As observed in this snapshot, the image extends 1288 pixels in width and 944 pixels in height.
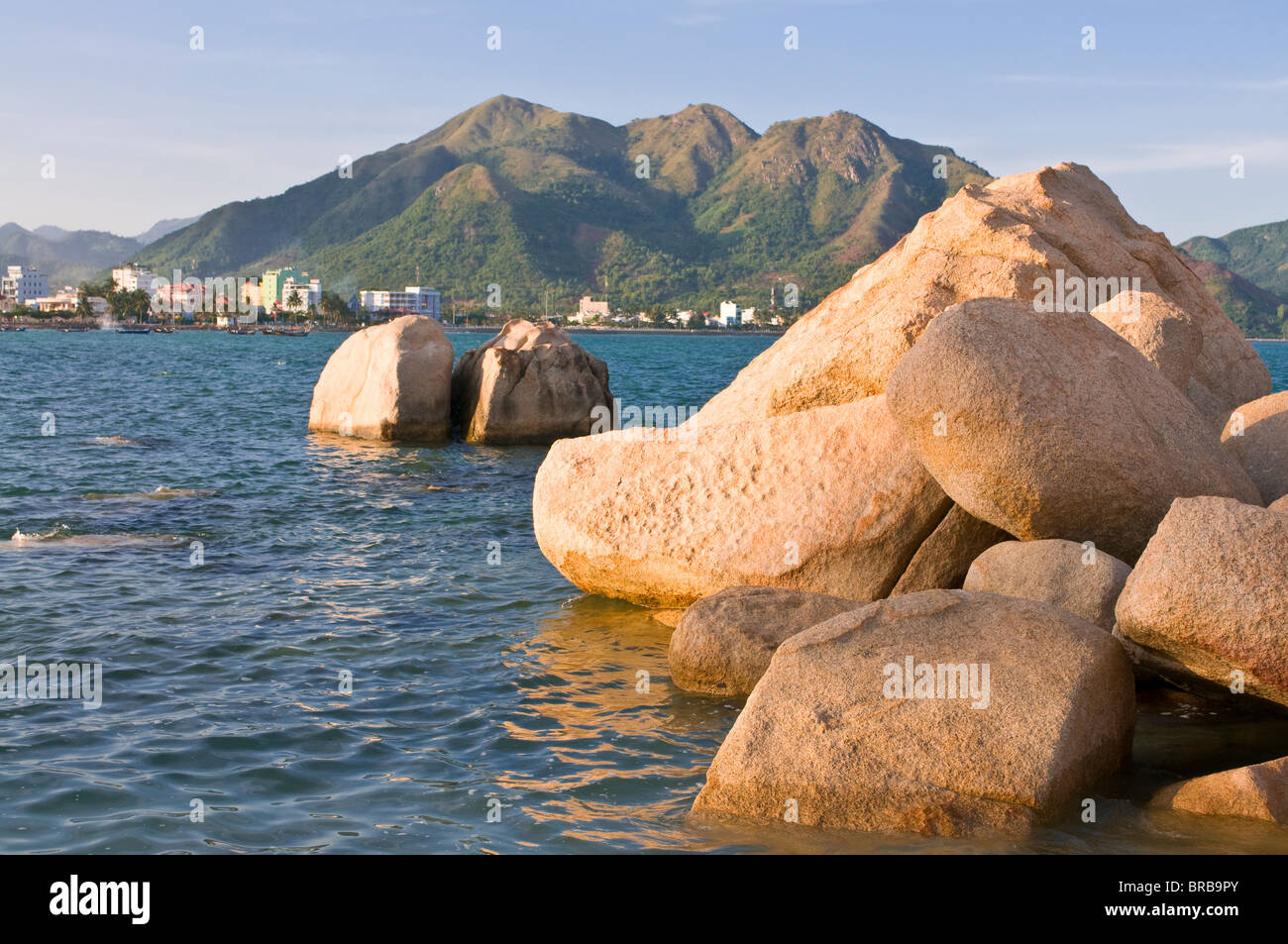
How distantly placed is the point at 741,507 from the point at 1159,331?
483cm

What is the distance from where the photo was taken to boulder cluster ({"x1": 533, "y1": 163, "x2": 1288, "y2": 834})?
691 centimetres

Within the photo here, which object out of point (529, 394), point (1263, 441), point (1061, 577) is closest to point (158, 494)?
point (529, 394)

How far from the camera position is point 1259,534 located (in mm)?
7211

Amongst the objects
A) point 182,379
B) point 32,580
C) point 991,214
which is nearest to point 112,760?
point 32,580

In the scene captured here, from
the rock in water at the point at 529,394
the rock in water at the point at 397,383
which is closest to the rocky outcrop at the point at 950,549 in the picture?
the rock in water at the point at 529,394

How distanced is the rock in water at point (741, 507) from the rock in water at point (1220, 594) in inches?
128

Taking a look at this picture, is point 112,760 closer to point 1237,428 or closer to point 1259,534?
point 1259,534

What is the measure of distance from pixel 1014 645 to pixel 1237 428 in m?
5.45

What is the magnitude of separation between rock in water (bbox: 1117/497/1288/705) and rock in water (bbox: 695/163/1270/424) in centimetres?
444

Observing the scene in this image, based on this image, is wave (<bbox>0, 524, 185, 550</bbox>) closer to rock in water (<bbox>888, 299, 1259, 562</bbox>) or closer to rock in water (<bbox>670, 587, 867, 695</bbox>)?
rock in water (<bbox>670, 587, 867, 695</bbox>)

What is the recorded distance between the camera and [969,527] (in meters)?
10.6

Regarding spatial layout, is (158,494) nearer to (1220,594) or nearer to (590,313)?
(1220,594)

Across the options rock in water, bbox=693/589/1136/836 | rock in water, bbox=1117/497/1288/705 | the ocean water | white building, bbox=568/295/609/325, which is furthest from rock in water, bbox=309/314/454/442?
white building, bbox=568/295/609/325

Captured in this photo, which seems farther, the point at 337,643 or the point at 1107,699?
the point at 337,643
